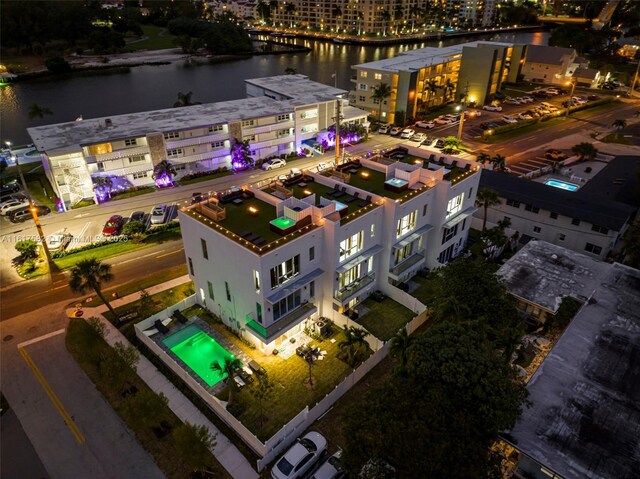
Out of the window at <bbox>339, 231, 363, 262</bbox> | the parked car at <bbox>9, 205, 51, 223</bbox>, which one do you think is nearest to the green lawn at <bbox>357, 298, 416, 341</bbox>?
the window at <bbox>339, 231, 363, 262</bbox>

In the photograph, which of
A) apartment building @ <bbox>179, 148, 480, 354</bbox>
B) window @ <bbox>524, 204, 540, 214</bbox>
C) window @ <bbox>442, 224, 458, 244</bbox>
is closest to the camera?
apartment building @ <bbox>179, 148, 480, 354</bbox>

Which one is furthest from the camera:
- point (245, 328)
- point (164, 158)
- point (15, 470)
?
point (164, 158)

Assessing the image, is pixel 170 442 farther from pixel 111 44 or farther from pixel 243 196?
pixel 111 44

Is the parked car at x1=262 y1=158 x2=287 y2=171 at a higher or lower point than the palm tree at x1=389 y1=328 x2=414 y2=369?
lower

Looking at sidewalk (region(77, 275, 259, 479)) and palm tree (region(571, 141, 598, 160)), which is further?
palm tree (region(571, 141, 598, 160))

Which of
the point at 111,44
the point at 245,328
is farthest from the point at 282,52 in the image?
the point at 245,328

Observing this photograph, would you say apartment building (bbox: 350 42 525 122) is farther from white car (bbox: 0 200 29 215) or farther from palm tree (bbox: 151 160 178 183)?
white car (bbox: 0 200 29 215)
